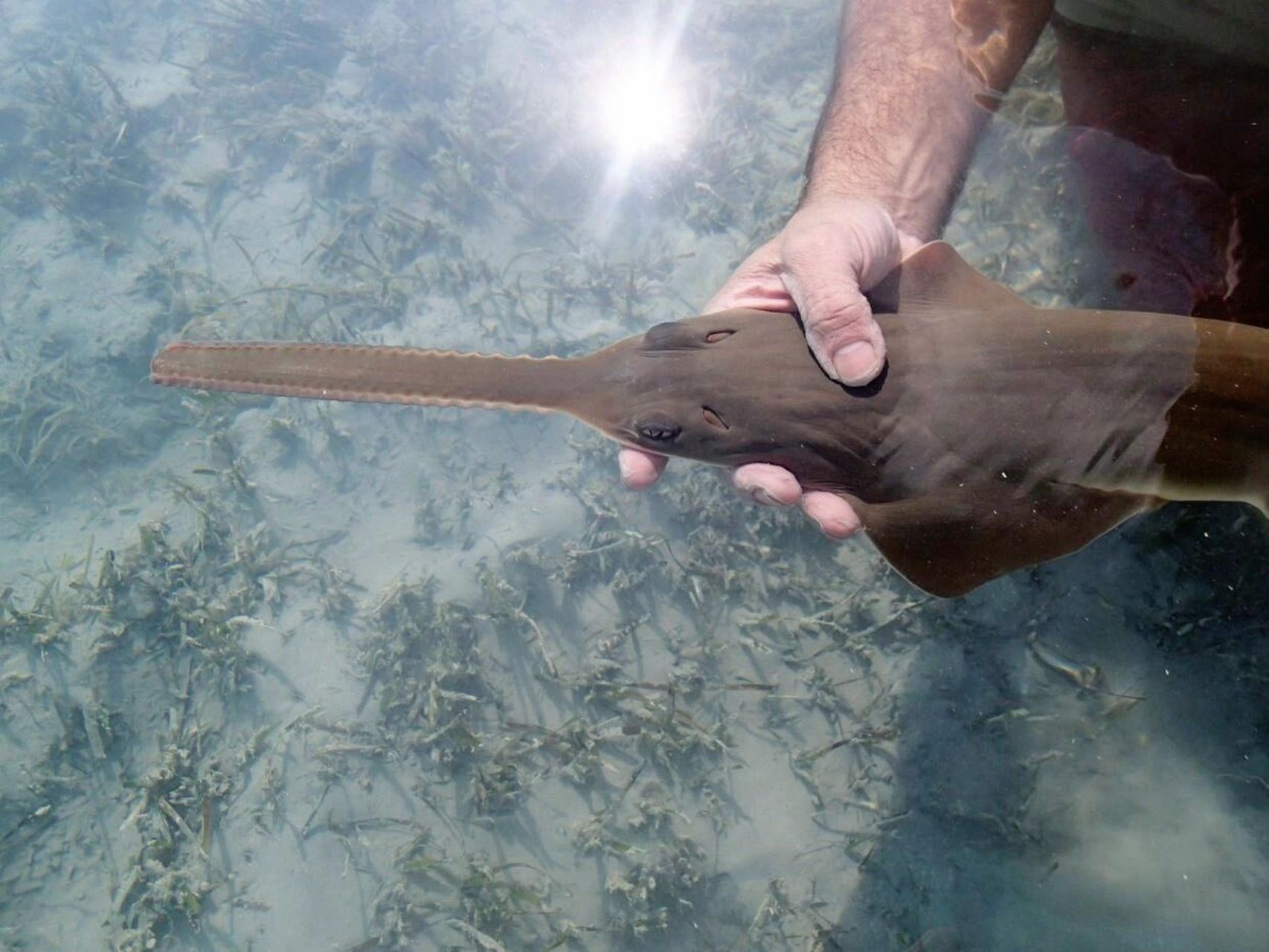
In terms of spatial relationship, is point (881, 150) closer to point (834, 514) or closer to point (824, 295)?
point (824, 295)

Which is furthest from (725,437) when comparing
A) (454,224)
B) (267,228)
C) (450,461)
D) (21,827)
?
(267,228)

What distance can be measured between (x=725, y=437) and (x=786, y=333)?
58 cm

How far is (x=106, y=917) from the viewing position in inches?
249

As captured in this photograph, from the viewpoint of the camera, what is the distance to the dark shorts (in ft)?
12.2

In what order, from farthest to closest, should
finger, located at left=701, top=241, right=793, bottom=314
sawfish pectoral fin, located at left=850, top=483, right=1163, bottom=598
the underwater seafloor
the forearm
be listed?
the underwater seafloor → the forearm → finger, located at left=701, top=241, right=793, bottom=314 → sawfish pectoral fin, located at left=850, top=483, right=1163, bottom=598

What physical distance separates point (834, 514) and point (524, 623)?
369cm

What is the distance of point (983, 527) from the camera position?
3578mm

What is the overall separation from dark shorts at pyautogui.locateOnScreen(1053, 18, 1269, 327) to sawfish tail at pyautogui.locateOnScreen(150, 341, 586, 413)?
11.2ft

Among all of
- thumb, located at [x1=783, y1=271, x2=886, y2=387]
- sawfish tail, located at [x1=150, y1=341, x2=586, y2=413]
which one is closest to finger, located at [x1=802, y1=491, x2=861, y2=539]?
thumb, located at [x1=783, y1=271, x2=886, y2=387]

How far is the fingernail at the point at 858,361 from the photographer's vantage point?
3.27 metres

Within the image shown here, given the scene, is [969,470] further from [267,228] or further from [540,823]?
[267,228]

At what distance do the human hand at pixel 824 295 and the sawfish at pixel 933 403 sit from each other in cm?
11

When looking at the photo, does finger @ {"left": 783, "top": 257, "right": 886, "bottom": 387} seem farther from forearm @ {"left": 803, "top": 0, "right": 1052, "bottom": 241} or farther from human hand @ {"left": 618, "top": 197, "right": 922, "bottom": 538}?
forearm @ {"left": 803, "top": 0, "right": 1052, "bottom": 241}

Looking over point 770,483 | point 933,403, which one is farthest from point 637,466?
point 933,403
